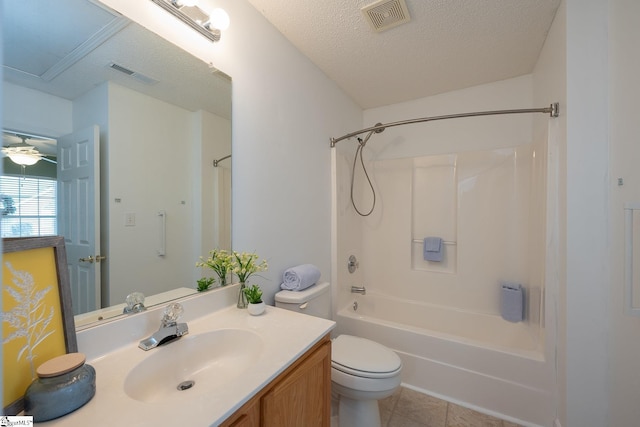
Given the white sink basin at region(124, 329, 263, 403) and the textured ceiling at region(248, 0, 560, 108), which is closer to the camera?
the white sink basin at region(124, 329, 263, 403)

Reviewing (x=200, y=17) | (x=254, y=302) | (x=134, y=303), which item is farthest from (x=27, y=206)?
(x=200, y=17)

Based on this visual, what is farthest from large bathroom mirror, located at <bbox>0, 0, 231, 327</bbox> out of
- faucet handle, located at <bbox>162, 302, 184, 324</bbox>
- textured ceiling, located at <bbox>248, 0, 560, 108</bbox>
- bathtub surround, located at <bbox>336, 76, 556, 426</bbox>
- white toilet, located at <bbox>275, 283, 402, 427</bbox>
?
bathtub surround, located at <bbox>336, 76, 556, 426</bbox>

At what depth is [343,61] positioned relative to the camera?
197 cm

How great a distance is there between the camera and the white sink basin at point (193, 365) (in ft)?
2.87

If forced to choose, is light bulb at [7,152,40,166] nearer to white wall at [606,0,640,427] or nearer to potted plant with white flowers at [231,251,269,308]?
potted plant with white flowers at [231,251,269,308]

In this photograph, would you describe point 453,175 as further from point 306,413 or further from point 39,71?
point 39,71

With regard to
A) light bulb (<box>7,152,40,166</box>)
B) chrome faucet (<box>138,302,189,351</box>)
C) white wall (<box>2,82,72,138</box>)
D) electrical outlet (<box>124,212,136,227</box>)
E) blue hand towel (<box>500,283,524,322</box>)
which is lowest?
blue hand towel (<box>500,283,524,322</box>)

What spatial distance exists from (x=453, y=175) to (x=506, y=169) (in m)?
0.40

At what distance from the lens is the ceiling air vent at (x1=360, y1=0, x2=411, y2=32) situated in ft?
4.71

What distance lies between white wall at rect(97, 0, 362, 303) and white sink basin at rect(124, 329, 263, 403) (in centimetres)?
47

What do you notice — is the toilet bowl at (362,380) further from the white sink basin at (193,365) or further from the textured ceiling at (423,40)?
the textured ceiling at (423,40)

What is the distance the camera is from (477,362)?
174 cm

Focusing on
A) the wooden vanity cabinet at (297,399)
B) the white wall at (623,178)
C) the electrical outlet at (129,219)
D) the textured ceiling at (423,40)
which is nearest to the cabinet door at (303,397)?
the wooden vanity cabinet at (297,399)

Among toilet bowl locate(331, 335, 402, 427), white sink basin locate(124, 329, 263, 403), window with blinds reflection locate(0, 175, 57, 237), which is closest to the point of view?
window with blinds reflection locate(0, 175, 57, 237)
